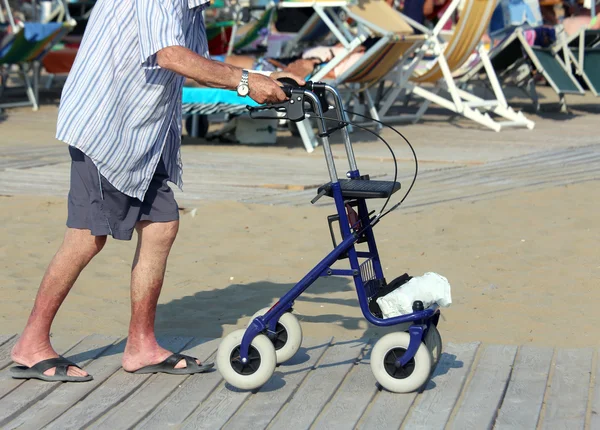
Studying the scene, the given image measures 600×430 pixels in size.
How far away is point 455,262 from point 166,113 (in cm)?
227

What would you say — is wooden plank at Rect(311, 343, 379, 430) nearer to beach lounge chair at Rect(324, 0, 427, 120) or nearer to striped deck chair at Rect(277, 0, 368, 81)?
striped deck chair at Rect(277, 0, 368, 81)

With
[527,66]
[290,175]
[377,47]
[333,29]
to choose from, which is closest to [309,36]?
[527,66]

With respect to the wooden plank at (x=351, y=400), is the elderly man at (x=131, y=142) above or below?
above

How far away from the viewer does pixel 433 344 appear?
3191mm

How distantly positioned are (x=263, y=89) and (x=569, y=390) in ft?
4.34

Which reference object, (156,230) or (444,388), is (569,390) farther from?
(156,230)

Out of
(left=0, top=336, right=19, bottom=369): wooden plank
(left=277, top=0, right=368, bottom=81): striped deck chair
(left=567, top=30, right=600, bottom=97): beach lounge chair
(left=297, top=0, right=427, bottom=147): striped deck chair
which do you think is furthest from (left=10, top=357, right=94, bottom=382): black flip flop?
(left=567, top=30, right=600, bottom=97): beach lounge chair

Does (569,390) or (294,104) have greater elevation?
(294,104)

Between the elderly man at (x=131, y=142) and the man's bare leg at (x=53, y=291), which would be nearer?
the elderly man at (x=131, y=142)

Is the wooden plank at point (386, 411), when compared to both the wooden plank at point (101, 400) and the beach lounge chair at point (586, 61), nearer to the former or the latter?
the wooden plank at point (101, 400)

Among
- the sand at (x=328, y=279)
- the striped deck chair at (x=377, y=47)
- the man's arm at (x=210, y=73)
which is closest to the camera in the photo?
the man's arm at (x=210, y=73)

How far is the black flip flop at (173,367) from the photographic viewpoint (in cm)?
336

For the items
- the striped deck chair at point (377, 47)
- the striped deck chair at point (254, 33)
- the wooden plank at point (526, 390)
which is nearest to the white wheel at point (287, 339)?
the wooden plank at point (526, 390)

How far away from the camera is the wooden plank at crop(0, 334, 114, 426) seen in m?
3.01
